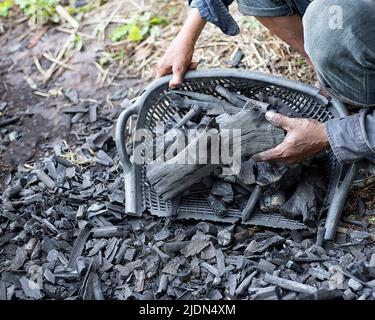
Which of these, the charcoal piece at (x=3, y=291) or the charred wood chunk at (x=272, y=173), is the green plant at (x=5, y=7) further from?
the charred wood chunk at (x=272, y=173)

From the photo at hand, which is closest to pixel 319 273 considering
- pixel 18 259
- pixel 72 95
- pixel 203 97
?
pixel 203 97

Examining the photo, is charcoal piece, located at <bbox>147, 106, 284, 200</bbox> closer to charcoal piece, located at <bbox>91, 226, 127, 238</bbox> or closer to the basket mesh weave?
the basket mesh weave

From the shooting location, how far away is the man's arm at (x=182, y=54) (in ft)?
8.23

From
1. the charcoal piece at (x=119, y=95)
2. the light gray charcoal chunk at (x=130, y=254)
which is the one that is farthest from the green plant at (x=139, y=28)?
the light gray charcoal chunk at (x=130, y=254)

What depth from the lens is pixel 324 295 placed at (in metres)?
1.96

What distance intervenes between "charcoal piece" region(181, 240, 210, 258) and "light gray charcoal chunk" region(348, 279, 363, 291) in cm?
56

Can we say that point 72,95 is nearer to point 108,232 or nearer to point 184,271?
point 108,232

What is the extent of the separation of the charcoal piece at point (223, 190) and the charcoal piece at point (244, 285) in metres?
0.36

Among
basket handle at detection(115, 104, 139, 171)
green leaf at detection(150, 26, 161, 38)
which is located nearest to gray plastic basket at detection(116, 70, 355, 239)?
basket handle at detection(115, 104, 139, 171)

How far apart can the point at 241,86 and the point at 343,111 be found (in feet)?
1.53

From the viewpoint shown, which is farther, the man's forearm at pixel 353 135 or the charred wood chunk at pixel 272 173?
the charred wood chunk at pixel 272 173

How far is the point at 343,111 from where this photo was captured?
2.30 m

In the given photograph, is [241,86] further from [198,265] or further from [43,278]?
[43,278]

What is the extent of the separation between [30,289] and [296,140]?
3.71ft
